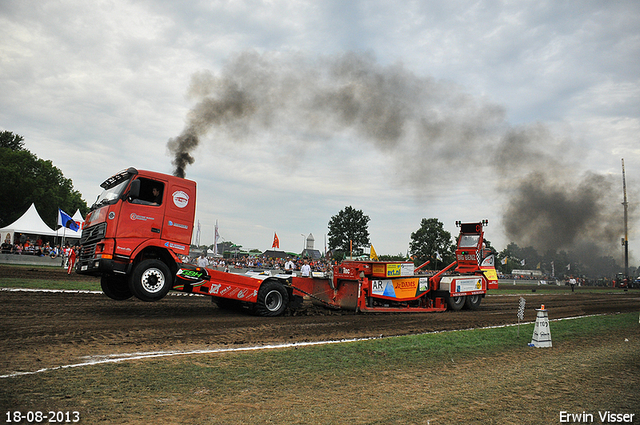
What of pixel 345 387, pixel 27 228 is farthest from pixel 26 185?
pixel 345 387

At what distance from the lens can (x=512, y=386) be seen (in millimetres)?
5355

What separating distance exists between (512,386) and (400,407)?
6.03ft

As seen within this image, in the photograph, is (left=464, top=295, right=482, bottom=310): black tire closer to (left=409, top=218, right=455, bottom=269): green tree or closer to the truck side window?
the truck side window

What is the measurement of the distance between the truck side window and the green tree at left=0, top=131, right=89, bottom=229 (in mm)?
51336

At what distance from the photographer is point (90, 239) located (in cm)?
984

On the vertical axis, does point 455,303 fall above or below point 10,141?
below

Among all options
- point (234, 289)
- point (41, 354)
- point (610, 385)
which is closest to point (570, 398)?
point (610, 385)

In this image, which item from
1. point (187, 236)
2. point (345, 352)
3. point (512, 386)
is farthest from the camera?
point (187, 236)

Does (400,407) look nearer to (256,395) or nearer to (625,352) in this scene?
(256,395)

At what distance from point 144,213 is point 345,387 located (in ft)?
21.9

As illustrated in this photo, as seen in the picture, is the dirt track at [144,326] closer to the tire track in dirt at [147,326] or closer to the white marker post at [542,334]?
the tire track in dirt at [147,326]

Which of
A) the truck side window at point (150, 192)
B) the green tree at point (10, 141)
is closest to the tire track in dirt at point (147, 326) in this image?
the truck side window at point (150, 192)

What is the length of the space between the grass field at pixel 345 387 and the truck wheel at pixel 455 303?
25.4 feet

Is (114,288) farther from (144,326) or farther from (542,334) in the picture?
(542,334)
